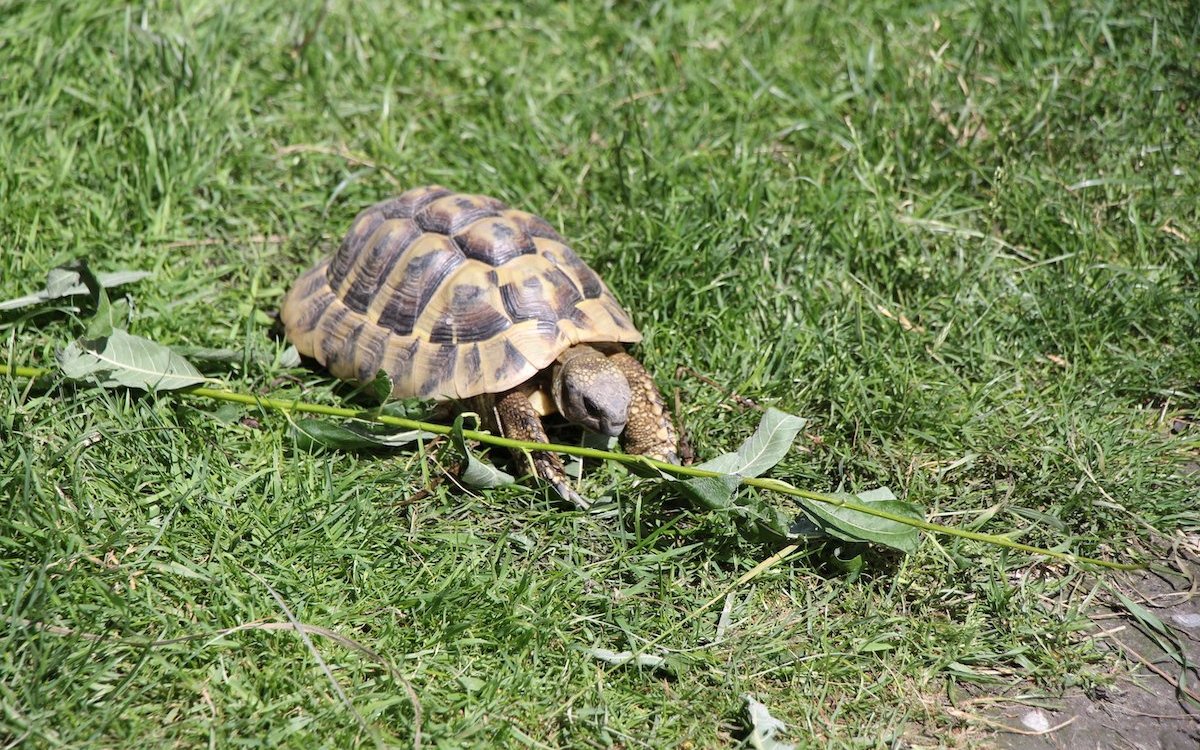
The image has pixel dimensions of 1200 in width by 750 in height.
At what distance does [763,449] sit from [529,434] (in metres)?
0.74

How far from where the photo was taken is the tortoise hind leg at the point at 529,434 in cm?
341

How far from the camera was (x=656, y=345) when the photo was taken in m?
4.00

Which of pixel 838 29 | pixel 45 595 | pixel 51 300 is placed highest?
pixel 838 29

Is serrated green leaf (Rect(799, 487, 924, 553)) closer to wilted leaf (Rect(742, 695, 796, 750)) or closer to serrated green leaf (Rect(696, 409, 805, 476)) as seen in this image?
serrated green leaf (Rect(696, 409, 805, 476))

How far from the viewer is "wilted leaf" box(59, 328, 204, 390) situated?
11.2 ft

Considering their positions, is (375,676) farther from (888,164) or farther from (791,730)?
(888,164)

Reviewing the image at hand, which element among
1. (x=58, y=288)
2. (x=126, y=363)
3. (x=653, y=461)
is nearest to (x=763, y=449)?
(x=653, y=461)

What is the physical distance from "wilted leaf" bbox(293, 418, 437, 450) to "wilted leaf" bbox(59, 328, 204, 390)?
398mm

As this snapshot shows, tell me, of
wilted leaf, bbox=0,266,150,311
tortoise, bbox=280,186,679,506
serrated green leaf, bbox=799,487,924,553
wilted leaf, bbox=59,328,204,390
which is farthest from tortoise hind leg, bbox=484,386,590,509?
wilted leaf, bbox=0,266,150,311

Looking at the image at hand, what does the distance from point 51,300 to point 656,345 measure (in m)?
2.12

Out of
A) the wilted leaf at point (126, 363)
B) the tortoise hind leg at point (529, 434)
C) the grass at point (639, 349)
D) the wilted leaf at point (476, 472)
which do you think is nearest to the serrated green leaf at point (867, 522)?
the grass at point (639, 349)

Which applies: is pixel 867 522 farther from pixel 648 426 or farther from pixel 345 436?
pixel 345 436

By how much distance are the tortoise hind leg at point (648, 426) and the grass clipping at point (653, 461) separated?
198 millimetres

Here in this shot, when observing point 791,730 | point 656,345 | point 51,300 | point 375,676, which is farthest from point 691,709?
point 51,300
